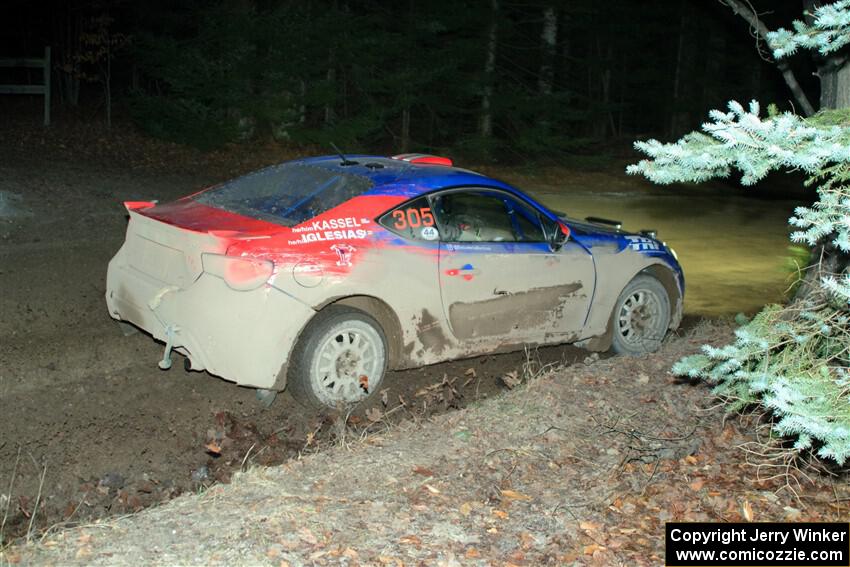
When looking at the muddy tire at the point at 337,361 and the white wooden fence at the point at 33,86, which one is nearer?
the muddy tire at the point at 337,361

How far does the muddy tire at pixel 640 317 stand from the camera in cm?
816

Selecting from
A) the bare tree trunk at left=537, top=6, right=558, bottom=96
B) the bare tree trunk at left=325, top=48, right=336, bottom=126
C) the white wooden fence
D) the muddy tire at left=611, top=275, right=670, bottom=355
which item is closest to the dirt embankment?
the muddy tire at left=611, top=275, right=670, bottom=355

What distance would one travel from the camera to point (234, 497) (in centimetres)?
476

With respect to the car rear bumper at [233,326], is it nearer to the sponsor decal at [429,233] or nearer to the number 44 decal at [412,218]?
the number 44 decal at [412,218]

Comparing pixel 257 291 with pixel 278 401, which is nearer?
pixel 257 291

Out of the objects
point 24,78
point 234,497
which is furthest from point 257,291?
point 24,78

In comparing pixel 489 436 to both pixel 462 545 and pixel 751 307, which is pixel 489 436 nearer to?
pixel 462 545

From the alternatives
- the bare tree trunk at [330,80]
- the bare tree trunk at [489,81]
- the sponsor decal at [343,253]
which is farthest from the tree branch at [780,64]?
the bare tree trunk at [489,81]

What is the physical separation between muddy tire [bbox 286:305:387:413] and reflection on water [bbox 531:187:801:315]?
4.78 meters

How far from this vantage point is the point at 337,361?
6371 mm

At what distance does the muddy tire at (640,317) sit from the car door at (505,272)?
55 centimetres

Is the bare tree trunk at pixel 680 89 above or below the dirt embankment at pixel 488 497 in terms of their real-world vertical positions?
above

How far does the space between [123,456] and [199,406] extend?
2.92 feet

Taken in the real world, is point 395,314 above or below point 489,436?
above
